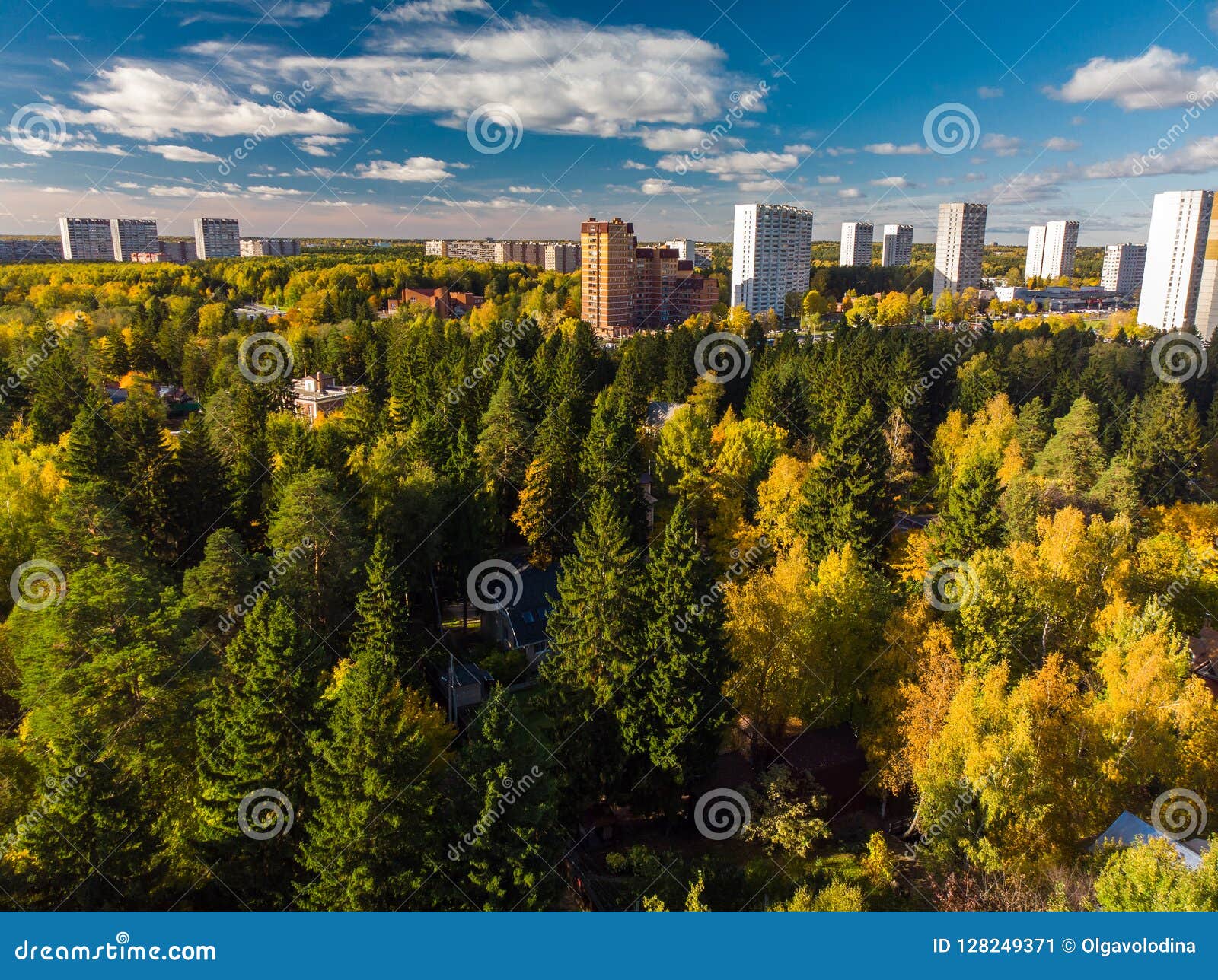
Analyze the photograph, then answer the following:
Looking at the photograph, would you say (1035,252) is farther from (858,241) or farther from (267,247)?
(267,247)

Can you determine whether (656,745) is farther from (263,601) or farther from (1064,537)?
(1064,537)

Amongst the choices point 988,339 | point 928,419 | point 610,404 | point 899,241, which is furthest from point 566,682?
point 899,241
